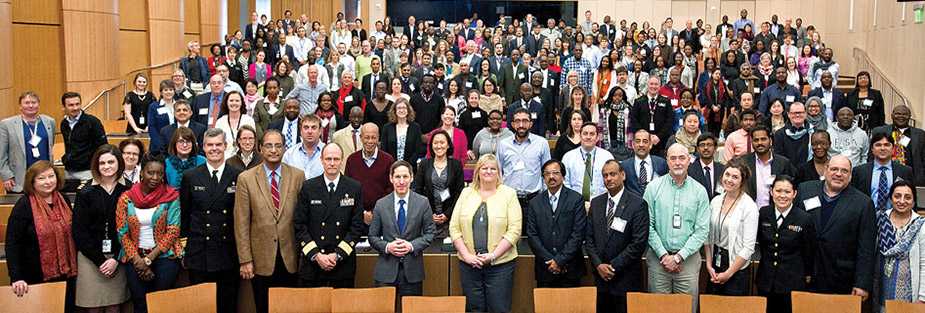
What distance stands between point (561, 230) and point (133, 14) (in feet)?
40.8

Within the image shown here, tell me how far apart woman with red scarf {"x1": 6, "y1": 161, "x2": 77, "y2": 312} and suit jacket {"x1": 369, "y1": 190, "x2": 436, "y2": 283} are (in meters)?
1.92

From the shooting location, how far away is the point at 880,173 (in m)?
6.34

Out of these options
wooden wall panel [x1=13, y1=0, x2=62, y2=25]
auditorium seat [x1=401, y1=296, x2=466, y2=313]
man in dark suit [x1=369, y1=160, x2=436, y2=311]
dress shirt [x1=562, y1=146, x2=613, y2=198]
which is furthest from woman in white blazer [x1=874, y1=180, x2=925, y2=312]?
wooden wall panel [x1=13, y1=0, x2=62, y2=25]

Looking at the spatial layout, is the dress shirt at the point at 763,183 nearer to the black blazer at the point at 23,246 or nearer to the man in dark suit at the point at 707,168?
the man in dark suit at the point at 707,168

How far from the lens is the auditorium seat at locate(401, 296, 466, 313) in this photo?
489cm

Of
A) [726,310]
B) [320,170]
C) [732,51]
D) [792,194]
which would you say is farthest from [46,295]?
[732,51]

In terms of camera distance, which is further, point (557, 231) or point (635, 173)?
point (635, 173)

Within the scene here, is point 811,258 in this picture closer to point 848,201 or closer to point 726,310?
point 848,201

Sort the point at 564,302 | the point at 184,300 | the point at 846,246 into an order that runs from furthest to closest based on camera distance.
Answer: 1. the point at 846,246
2. the point at 564,302
3. the point at 184,300

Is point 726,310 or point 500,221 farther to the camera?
point 500,221

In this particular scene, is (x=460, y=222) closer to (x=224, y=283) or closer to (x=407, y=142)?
(x=224, y=283)

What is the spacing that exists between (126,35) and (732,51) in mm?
→ 10526

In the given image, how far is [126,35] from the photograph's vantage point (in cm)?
1560

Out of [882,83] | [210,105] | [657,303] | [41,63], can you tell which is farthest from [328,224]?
[882,83]
